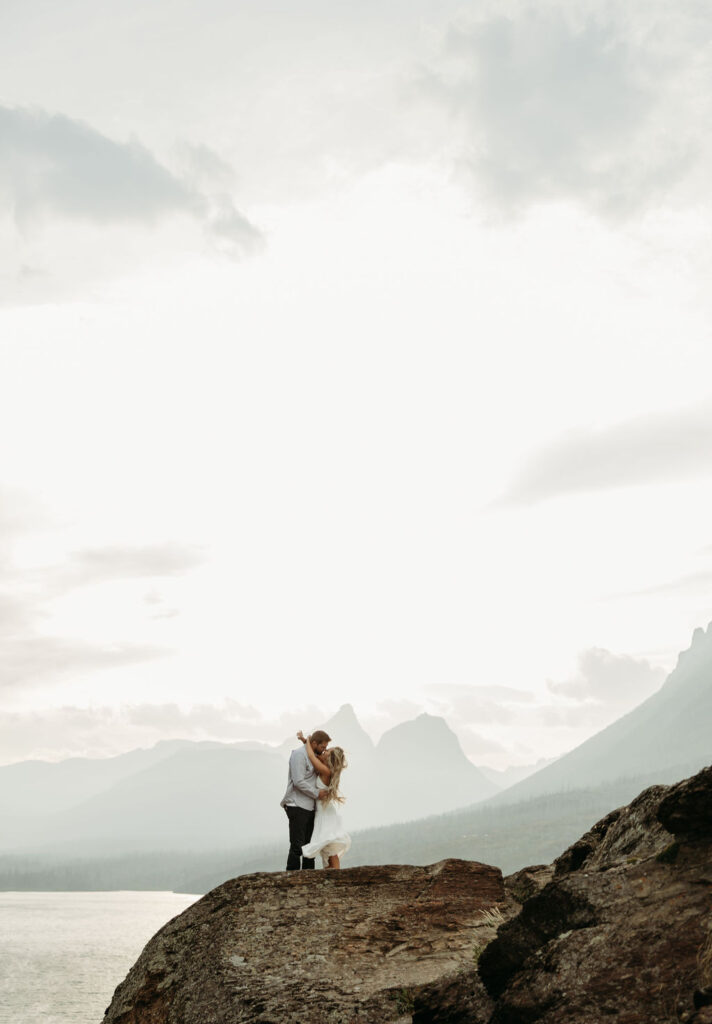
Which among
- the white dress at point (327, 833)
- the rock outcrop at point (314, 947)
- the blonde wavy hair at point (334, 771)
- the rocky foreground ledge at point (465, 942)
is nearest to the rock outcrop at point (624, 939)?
the rocky foreground ledge at point (465, 942)

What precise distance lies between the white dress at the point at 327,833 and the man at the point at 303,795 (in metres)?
0.17

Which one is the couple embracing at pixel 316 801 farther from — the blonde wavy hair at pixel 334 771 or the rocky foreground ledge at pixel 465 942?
the rocky foreground ledge at pixel 465 942

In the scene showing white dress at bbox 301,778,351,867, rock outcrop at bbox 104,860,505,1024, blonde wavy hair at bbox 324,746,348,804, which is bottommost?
rock outcrop at bbox 104,860,505,1024

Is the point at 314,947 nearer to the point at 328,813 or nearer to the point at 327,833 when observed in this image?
the point at 327,833

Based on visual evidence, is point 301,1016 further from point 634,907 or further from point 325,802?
point 325,802

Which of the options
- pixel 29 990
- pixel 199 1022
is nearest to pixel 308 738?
pixel 199 1022

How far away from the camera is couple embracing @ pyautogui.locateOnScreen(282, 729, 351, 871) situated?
1998 cm

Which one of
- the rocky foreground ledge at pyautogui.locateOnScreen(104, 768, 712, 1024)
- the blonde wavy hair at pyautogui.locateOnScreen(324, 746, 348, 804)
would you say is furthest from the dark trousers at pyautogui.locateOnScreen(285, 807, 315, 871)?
the rocky foreground ledge at pyautogui.locateOnScreen(104, 768, 712, 1024)

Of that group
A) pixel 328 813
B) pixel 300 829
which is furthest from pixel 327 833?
pixel 300 829

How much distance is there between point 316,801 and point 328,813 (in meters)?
0.40

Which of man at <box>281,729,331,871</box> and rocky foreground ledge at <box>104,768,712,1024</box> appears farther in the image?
man at <box>281,729,331,871</box>

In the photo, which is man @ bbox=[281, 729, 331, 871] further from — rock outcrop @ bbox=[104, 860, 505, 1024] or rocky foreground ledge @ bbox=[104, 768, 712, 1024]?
rocky foreground ledge @ bbox=[104, 768, 712, 1024]

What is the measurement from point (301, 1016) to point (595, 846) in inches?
259

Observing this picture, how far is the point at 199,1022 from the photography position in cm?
1366
